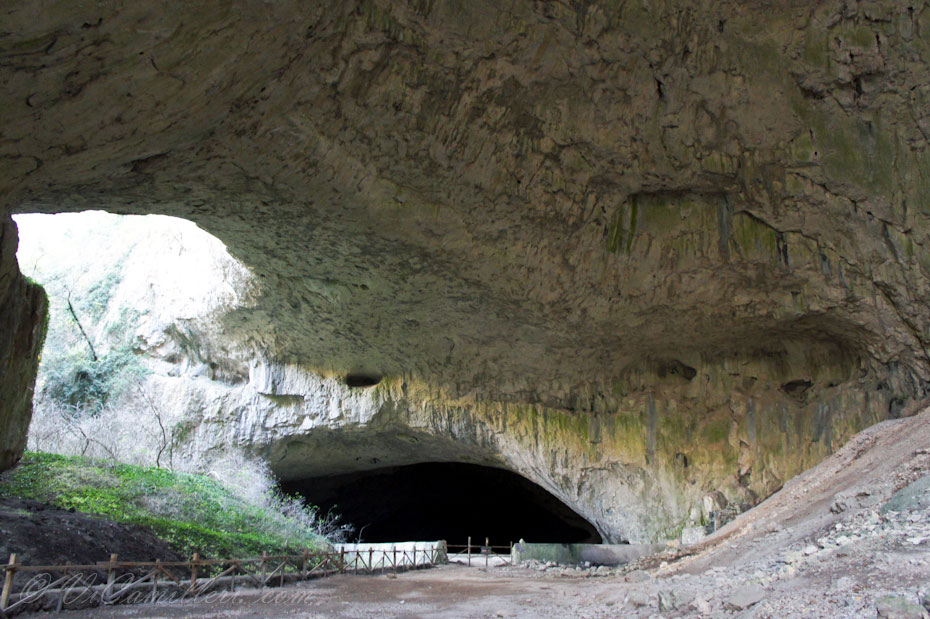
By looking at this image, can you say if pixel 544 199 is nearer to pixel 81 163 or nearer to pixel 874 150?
pixel 874 150

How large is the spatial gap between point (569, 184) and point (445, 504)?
21023 mm

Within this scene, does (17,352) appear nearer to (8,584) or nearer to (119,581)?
(119,581)

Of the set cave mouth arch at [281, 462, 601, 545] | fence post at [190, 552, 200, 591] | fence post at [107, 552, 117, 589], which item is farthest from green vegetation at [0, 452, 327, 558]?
cave mouth arch at [281, 462, 601, 545]

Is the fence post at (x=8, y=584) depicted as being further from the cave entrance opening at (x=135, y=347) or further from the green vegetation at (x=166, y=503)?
the cave entrance opening at (x=135, y=347)

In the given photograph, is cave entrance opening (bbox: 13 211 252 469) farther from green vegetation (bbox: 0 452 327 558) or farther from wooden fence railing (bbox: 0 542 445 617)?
wooden fence railing (bbox: 0 542 445 617)

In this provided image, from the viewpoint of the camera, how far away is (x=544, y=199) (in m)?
10.9

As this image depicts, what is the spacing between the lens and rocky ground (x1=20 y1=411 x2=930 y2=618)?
4535 millimetres

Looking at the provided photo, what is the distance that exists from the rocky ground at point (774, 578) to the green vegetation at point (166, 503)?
1.69 meters

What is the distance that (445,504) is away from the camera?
28.2 meters

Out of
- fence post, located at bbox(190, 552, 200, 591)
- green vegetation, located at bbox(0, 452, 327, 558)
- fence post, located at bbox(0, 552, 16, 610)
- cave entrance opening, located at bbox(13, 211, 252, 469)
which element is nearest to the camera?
A: fence post, located at bbox(0, 552, 16, 610)

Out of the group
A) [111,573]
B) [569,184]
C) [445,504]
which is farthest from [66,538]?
[445,504]

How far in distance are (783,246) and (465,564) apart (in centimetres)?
1188

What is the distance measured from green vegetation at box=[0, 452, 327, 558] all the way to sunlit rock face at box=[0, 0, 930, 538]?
185 centimetres

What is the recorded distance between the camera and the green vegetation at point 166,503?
9781 millimetres
